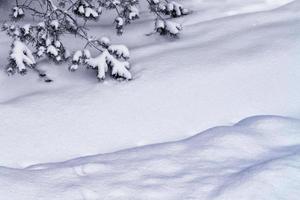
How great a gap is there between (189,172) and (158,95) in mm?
1308

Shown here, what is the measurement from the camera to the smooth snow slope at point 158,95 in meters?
3.49

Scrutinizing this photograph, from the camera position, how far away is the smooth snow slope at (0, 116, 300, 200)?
2506mm

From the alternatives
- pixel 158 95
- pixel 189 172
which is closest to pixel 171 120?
pixel 158 95

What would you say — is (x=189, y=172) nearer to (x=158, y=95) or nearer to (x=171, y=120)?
(x=171, y=120)

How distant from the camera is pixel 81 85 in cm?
418

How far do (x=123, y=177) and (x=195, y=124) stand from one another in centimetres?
107

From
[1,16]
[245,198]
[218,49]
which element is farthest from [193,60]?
[1,16]

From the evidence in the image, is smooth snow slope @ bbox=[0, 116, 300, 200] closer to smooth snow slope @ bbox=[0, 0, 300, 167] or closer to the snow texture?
the snow texture

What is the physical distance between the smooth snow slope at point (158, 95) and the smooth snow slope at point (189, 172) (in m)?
0.33

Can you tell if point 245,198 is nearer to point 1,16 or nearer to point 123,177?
point 123,177

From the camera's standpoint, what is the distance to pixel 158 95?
396 centimetres

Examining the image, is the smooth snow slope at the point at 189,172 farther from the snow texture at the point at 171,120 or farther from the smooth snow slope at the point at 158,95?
the smooth snow slope at the point at 158,95

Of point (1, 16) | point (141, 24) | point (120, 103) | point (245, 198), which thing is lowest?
point (245, 198)

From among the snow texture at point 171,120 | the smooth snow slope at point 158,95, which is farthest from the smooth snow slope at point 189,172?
the smooth snow slope at point 158,95
